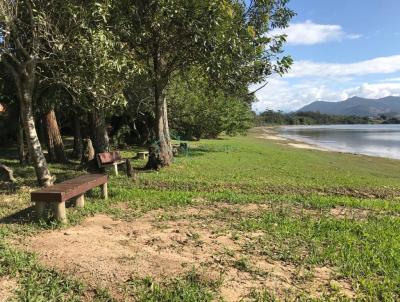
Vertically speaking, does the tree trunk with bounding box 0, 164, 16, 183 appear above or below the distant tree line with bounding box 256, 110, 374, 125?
above

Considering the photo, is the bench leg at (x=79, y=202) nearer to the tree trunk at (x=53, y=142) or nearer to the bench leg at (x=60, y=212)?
the bench leg at (x=60, y=212)

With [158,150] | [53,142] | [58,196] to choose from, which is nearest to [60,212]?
[58,196]

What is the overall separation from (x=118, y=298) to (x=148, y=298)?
1.01 ft

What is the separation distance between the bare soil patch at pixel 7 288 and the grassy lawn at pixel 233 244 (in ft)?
0.08

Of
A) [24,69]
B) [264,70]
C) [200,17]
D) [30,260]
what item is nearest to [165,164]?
[264,70]

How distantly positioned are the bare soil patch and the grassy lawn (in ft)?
0.08

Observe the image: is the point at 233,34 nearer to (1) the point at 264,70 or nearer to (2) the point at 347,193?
(1) the point at 264,70

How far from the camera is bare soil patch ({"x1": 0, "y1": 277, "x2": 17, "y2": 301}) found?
428cm

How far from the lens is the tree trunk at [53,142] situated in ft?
52.0

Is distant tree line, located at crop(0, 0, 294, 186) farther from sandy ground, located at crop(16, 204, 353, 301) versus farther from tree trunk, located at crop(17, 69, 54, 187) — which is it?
sandy ground, located at crop(16, 204, 353, 301)

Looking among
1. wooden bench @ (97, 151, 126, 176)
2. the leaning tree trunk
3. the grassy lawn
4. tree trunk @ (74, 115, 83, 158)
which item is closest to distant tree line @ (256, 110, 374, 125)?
tree trunk @ (74, 115, 83, 158)

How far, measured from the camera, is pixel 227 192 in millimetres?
10359

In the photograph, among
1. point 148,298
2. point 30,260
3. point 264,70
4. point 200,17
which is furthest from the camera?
point 264,70

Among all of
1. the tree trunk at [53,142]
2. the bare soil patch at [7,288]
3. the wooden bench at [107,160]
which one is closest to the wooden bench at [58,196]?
the bare soil patch at [7,288]
